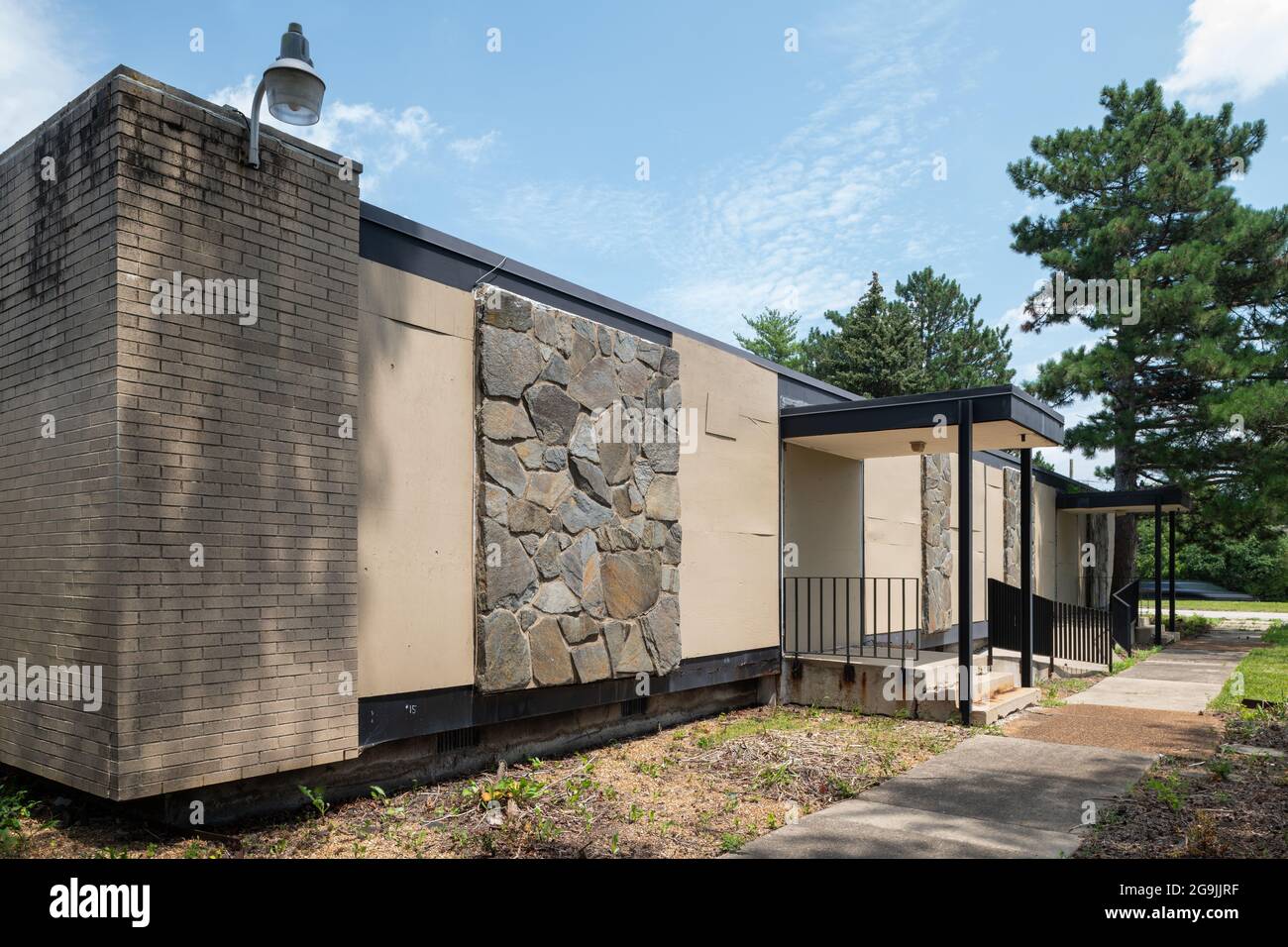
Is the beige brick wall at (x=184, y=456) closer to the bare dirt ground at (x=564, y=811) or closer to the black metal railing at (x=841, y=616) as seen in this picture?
the bare dirt ground at (x=564, y=811)

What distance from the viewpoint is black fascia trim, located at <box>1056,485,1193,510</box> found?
684 inches

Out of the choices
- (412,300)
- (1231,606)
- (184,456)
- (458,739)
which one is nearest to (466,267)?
(412,300)

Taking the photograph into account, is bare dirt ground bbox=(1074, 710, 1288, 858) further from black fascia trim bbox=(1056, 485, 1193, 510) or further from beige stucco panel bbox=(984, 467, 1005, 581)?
black fascia trim bbox=(1056, 485, 1193, 510)

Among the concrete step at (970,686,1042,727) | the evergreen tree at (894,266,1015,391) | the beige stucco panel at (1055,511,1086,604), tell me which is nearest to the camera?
the concrete step at (970,686,1042,727)

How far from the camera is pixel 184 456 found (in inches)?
181

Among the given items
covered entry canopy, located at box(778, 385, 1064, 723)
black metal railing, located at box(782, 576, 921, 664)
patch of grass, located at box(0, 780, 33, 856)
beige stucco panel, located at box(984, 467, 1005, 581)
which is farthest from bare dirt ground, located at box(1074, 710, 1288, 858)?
beige stucco panel, located at box(984, 467, 1005, 581)

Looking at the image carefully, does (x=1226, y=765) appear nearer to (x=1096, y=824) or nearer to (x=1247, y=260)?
(x=1096, y=824)

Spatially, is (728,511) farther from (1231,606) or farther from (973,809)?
(1231,606)

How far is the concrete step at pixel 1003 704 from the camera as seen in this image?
27.7 ft

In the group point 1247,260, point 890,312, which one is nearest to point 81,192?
point 1247,260

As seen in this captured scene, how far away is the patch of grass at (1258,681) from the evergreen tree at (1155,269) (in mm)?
5503

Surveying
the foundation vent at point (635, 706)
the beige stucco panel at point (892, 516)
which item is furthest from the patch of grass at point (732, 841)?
the beige stucco panel at point (892, 516)

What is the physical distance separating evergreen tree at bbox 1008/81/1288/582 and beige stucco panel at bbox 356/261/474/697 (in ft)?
Result: 57.1

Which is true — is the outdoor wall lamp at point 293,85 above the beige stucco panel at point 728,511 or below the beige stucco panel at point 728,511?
above
